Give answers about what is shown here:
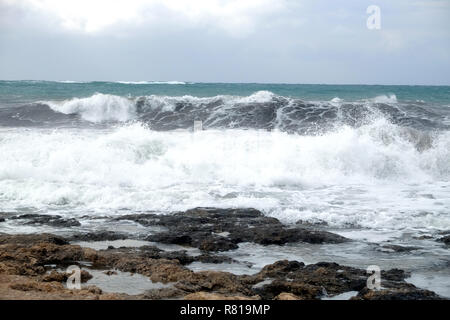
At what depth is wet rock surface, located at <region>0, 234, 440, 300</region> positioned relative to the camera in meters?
5.30

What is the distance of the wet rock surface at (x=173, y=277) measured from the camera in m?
5.30

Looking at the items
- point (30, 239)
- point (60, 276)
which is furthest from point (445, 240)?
point (30, 239)

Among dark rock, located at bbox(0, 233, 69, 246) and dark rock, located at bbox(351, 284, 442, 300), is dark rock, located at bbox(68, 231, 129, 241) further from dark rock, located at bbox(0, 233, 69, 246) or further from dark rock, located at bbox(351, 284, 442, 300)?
dark rock, located at bbox(351, 284, 442, 300)

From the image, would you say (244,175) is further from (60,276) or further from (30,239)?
(60,276)

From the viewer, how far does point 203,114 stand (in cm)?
2488

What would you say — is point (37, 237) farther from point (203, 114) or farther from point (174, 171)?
point (203, 114)

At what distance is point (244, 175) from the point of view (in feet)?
44.4

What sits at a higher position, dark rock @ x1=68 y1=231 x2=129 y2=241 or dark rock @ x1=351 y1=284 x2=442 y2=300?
dark rock @ x1=351 y1=284 x2=442 y2=300

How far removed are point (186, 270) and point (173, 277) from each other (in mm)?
197

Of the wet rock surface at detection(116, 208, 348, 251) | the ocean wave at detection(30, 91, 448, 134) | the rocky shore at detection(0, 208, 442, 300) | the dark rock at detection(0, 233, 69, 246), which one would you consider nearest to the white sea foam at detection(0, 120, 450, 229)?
the wet rock surface at detection(116, 208, 348, 251)

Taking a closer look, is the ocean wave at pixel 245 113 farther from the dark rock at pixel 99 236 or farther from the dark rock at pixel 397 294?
the dark rock at pixel 397 294
